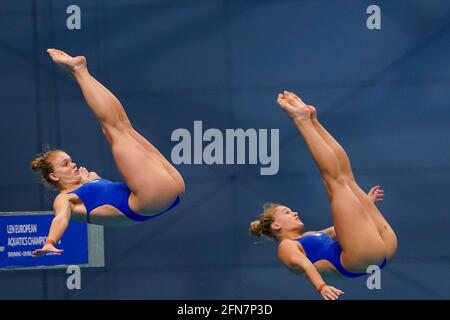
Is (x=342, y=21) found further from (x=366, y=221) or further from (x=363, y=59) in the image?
(x=366, y=221)

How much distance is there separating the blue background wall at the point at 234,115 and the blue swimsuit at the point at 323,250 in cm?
99

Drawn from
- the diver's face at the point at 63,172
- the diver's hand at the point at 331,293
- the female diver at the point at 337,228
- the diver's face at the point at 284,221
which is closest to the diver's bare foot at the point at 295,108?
the female diver at the point at 337,228

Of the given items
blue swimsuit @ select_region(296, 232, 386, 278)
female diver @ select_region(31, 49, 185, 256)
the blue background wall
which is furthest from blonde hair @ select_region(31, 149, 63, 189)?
blue swimsuit @ select_region(296, 232, 386, 278)

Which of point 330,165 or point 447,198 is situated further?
point 447,198

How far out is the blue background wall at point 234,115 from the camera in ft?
22.4

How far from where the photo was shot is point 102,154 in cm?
701

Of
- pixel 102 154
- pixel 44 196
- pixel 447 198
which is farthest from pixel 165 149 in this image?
pixel 447 198

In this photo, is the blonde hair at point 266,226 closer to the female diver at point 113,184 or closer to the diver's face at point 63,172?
the female diver at point 113,184

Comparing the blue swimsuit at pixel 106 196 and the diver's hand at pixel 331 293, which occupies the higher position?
the blue swimsuit at pixel 106 196

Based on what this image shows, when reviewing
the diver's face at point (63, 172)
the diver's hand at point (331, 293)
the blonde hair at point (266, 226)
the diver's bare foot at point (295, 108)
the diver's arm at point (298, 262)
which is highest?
the diver's bare foot at point (295, 108)

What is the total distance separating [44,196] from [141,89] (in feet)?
3.44

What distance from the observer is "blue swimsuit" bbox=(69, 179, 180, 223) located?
5652 mm

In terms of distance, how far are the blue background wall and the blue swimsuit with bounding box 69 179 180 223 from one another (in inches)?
51.3

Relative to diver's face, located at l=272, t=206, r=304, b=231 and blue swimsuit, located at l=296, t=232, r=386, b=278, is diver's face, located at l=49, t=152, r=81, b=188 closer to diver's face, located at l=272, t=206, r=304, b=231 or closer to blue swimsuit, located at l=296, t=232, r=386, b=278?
diver's face, located at l=272, t=206, r=304, b=231
